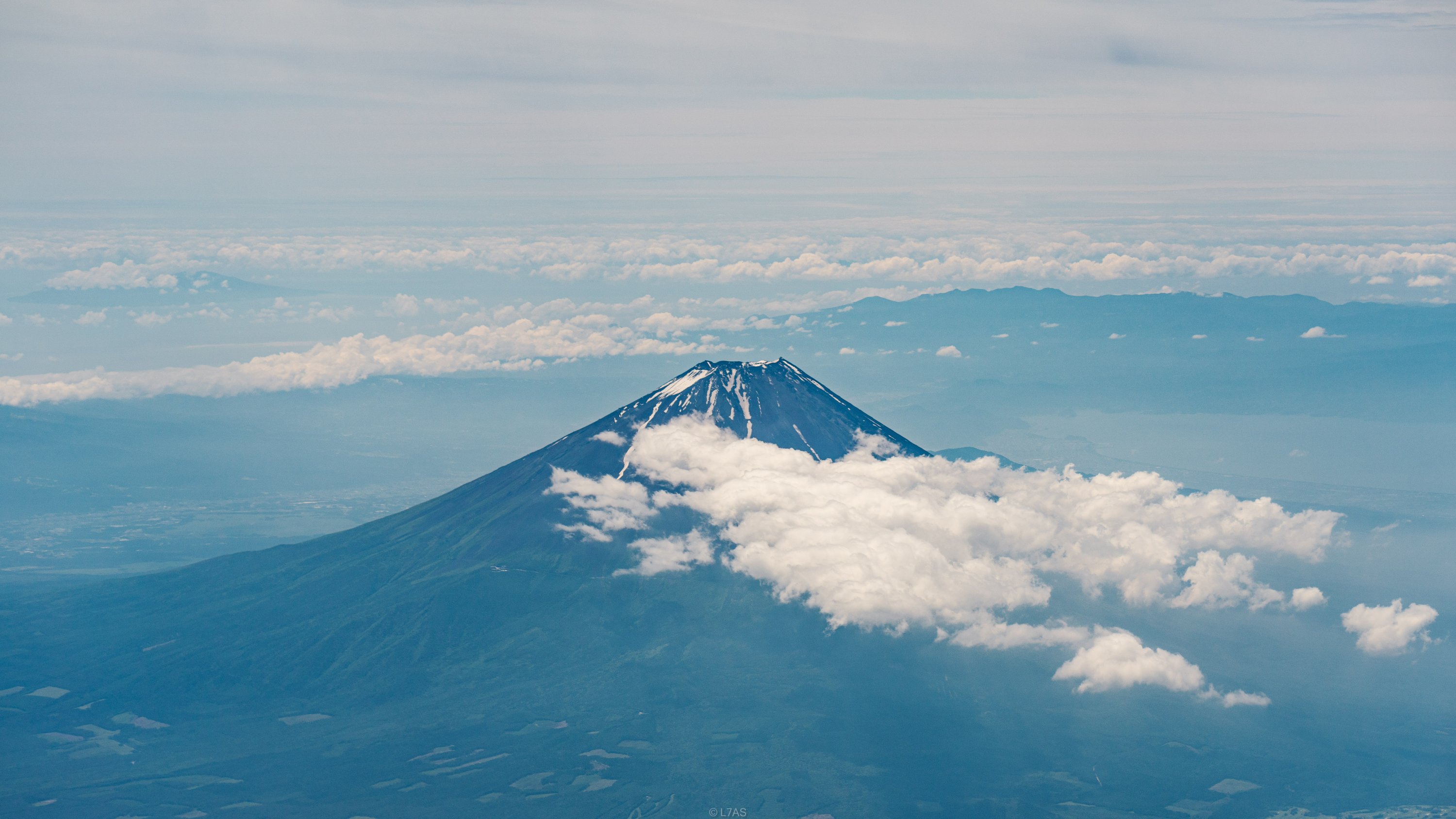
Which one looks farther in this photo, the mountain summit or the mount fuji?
the mount fuji

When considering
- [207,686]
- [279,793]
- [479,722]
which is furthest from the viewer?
[207,686]

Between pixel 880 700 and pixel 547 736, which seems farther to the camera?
pixel 880 700

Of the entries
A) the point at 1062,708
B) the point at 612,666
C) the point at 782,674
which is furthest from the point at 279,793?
the point at 1062,708

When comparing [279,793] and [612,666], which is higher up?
[612,666]

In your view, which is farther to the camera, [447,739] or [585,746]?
[447,739]

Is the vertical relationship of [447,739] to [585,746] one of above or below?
above

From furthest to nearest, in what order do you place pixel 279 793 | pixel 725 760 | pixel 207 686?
pixel 207 686 < pixel 725 760 < pixel 279 793

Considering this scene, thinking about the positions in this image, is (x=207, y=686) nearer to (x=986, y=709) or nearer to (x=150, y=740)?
(x=150, y=740)

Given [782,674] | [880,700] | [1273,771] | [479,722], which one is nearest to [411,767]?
[479,722]

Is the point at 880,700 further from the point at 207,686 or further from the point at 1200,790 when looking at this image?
the point at 207,686

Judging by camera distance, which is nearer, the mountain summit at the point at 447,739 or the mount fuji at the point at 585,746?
the mountain summit at the point at 447,739
